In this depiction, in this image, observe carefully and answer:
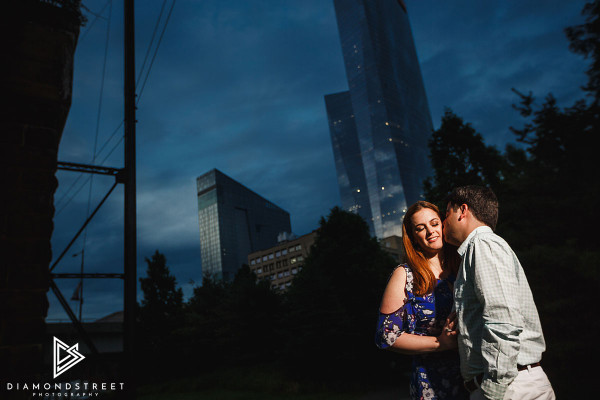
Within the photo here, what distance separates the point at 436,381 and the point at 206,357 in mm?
32501

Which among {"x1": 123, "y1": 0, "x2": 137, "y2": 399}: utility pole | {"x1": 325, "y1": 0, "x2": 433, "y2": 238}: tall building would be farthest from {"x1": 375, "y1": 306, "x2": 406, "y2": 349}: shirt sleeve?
{"x1": 325, "y1": 0, "x2": 433, "y2": 238}: tall building

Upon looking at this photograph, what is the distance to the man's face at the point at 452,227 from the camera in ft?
8.39

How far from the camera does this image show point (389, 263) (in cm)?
2419

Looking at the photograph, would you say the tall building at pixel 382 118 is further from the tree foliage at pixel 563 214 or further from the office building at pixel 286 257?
the tree foliage at pixel 563 214

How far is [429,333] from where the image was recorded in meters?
2.59

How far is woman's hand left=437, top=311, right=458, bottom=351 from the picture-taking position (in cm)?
235

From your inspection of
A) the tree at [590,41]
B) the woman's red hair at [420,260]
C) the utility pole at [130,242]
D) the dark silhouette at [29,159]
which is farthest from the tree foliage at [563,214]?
the dark silhouette at [29,159]

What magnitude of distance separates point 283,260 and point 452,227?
102369 mm

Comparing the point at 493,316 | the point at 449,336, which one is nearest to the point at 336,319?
the point at 449,336

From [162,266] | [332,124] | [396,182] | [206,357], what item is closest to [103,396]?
[206,357]

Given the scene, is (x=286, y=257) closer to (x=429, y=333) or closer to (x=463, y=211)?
(x=429, y=333)

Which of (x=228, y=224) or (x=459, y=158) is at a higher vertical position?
(x=228, y=224)

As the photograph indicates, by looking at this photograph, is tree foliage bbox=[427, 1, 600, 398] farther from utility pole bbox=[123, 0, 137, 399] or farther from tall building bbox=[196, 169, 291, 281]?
→ tall building bbox=[196, 169, 291, 281]

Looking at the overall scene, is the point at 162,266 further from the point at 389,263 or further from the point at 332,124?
the point at 332,124
